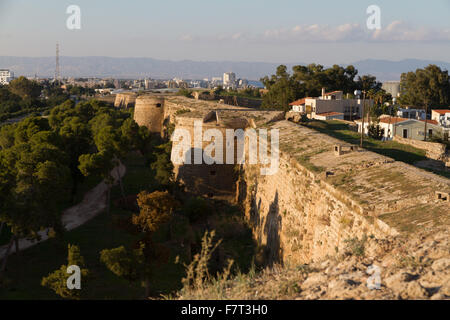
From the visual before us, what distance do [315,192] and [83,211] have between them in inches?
480

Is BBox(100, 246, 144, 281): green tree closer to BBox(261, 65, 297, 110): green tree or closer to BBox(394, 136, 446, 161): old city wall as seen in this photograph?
BBox(394, 136, 446, 161): old city wall

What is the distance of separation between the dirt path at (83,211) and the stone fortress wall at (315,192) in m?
4.14

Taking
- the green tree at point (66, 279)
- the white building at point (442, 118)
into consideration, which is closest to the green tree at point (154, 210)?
the green tree at point (66, 279)

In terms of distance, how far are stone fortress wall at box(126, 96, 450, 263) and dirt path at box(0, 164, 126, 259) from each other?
4135 mm

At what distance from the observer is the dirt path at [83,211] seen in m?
15.3

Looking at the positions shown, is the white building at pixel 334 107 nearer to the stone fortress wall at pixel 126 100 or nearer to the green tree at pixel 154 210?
the stone fortress wall at pixel 126 100

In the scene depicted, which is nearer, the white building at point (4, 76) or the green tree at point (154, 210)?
the green tree at point (154, 210)

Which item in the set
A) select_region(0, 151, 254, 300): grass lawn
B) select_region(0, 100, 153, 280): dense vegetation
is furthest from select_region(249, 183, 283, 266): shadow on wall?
select_region(0, 100, 153, 280): dense vegetation

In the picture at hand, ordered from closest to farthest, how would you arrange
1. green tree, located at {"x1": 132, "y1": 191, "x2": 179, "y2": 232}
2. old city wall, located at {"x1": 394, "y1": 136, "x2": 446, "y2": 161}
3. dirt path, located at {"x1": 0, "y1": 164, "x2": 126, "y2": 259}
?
green tree, located at {"x1": 132, "y1": 191, "x2": 179, "y2": 232}
old city wall, located at {"x1": 394, "y1": 136, "x2": 446, "y2": 161}
dirt path, located at {"x1": 0, "y1": 164, "x2": 126, "y2": 259}

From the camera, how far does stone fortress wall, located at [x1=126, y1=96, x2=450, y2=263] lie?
7043mm

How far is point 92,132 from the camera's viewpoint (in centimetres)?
2495

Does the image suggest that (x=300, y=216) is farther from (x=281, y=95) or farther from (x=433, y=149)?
(x=281, y=95)
